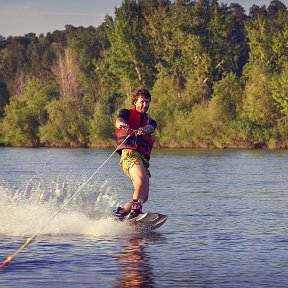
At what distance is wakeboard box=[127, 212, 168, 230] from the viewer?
43.4 ft

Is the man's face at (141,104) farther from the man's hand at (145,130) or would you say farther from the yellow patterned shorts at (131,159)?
the yellow patterned shorts at (131,159)

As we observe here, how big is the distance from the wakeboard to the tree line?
59987 millimetres

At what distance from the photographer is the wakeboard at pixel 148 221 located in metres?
13.2

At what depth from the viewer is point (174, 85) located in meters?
82.6

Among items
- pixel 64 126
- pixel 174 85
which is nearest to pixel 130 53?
pixel 174 85

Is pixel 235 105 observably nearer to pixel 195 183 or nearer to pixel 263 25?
pixel 263 25

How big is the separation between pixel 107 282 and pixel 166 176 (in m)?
21.7

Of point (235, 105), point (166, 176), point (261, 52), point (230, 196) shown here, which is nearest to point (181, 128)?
point (235, 105)

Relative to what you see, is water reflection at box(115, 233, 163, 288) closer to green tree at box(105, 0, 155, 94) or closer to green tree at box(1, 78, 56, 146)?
green tree at box(1, 78, 56, 146)

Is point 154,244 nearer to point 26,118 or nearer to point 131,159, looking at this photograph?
point 131,159

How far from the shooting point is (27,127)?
291 ft

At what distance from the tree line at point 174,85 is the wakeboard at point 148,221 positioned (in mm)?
59987

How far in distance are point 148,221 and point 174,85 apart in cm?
6956

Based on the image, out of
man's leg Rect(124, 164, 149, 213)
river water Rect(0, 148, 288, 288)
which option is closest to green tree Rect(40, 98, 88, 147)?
river water Rect(0, 148, 288, 288)
